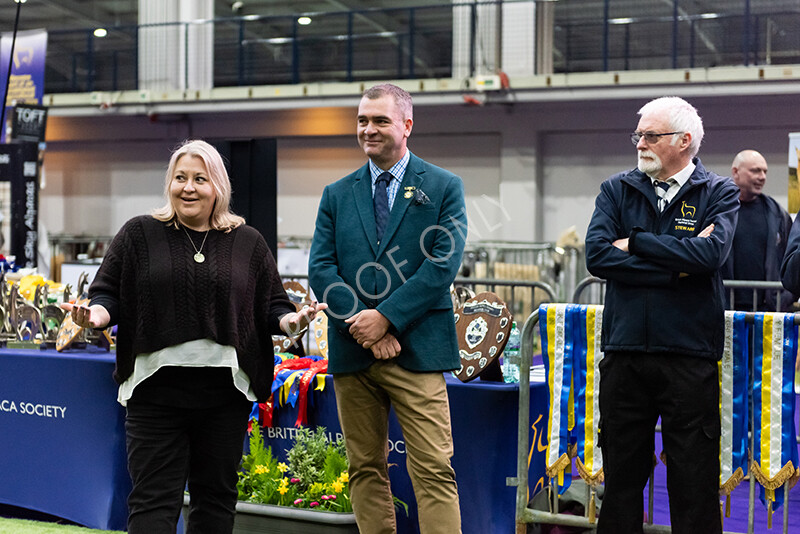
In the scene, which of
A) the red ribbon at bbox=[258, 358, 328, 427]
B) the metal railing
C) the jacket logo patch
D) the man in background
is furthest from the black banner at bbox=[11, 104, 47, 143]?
the jacket logo patch

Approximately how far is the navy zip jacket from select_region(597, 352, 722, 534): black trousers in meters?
0.07

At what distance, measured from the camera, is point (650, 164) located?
3.15 m

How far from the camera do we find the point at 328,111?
17391 mm

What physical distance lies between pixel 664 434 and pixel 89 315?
74.2 inches

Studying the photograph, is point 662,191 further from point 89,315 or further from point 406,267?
point 89,315

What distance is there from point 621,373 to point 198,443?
4.62ft

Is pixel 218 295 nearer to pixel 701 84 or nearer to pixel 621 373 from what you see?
pixel 621 373

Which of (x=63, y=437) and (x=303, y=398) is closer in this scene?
(x=303, y=398)

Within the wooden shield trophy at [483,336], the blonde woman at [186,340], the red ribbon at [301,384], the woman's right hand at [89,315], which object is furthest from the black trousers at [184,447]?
the wooden shield trophy at [483,336]

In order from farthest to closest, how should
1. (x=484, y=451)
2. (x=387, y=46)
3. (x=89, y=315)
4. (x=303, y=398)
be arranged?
(x=387, y=46), (x=303, y=398), (x=484, y=451), (x=89, y=315)

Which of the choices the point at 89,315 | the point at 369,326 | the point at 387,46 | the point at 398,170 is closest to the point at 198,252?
the point at 89,315

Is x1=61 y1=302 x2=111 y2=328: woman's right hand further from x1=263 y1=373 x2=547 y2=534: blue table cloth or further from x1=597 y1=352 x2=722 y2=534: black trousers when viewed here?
x1=597 y1=352 x2=722 y2=534: black trousers

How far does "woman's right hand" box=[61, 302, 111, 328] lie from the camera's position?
283 centimetres

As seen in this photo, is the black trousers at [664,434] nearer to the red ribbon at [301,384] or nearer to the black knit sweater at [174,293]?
the black knit sweater at [174,293]
